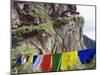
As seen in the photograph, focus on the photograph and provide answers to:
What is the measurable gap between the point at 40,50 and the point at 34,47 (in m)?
0.07

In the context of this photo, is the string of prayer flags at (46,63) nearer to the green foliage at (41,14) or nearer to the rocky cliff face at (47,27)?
the rocky cliff face at (47,27)

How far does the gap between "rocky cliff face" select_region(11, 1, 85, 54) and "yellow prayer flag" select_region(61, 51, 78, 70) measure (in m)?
0.05

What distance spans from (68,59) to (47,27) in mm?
415

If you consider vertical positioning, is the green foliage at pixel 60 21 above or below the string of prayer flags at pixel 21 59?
above

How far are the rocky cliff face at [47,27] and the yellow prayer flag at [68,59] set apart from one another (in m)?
0.05

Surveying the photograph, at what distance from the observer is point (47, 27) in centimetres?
239

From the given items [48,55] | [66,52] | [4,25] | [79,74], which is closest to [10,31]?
[4,25]

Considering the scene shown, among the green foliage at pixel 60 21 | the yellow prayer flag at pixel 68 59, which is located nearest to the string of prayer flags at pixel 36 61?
the yellow prayer flag at pixel 68 59

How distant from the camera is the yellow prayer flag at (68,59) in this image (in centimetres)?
244

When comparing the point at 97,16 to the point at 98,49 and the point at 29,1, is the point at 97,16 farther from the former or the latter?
the point at 29,1

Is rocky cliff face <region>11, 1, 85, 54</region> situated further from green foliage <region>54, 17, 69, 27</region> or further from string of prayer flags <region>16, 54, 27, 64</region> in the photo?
string of prayer flags <region>16, 54, 27, 64</region>

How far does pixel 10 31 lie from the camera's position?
2266mm

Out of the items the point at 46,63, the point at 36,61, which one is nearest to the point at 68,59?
the point at 46,63

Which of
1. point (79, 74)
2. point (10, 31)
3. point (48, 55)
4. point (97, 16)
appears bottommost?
point (79, 74)
